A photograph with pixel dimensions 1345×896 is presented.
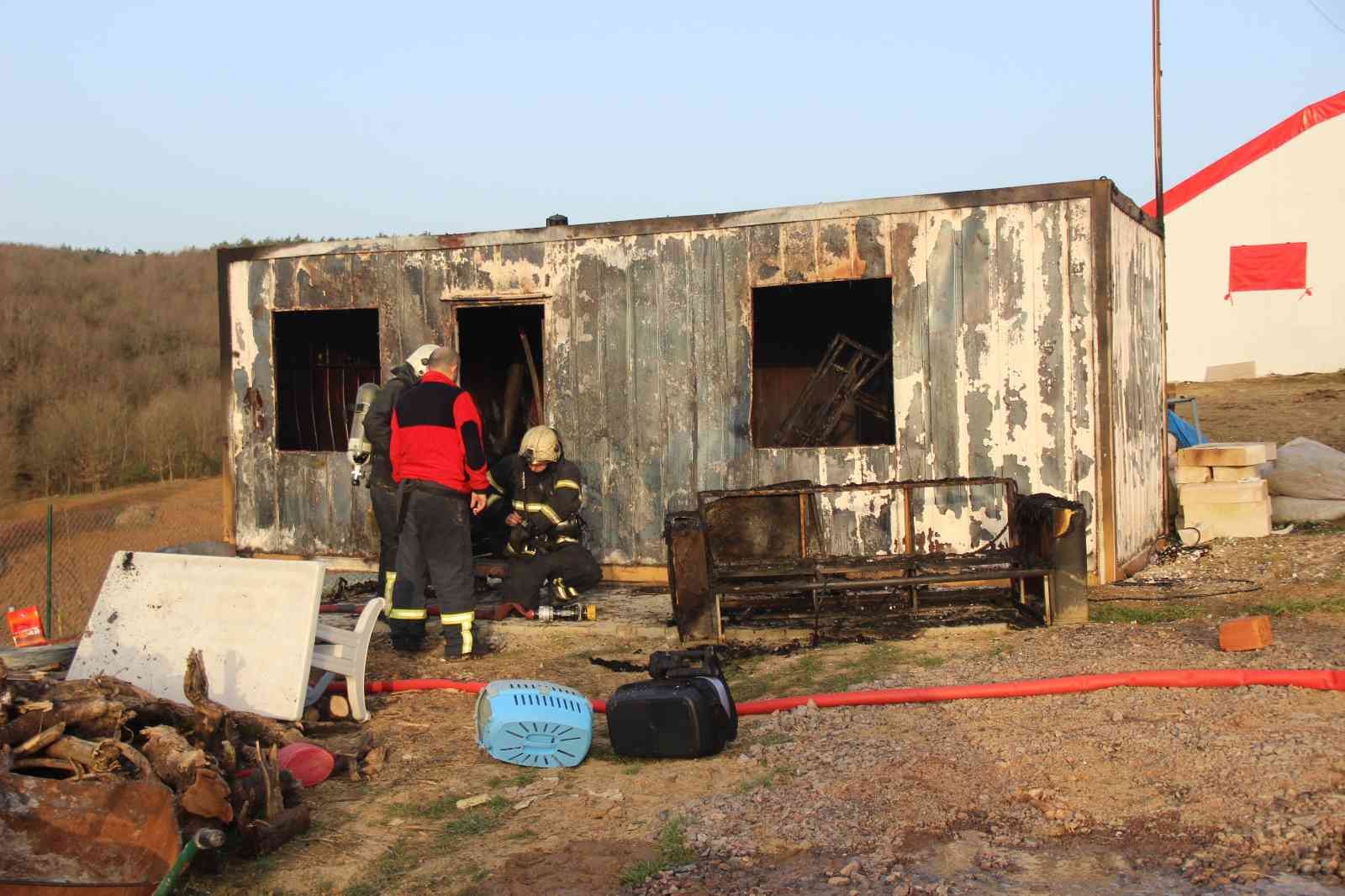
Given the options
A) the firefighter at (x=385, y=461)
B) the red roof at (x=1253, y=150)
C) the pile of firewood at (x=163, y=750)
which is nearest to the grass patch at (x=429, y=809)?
the pile of firewood at (x=163, y=750)

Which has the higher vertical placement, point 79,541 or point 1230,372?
point 1230,372

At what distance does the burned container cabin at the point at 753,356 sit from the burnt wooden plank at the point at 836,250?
18mm

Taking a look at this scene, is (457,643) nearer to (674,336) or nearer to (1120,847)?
(674,336)

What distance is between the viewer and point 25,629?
6.98 metres

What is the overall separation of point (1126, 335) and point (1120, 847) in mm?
6281

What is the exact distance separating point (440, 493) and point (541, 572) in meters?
1.57

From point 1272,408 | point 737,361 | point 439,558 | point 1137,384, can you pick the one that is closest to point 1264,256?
point 1272,408

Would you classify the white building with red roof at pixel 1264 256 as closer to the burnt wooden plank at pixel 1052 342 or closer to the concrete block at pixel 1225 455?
the concrete block at pixel 1225 455

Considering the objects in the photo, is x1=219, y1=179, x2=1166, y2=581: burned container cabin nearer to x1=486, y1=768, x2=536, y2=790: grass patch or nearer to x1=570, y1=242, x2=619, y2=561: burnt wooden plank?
x1=570, y1=242, x2=619, y2=561: burnt wooden plank

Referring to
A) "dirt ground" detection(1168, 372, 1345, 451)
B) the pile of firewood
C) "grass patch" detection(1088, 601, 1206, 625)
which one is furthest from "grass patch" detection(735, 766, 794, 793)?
"dirt ground" detection(1168, 372, 1345, 451)

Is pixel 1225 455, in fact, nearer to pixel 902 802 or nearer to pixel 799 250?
pixel 799 250

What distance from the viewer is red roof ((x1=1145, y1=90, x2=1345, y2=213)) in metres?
20.4

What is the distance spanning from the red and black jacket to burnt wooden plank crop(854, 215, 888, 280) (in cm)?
339

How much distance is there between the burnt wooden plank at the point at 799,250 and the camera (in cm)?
925
